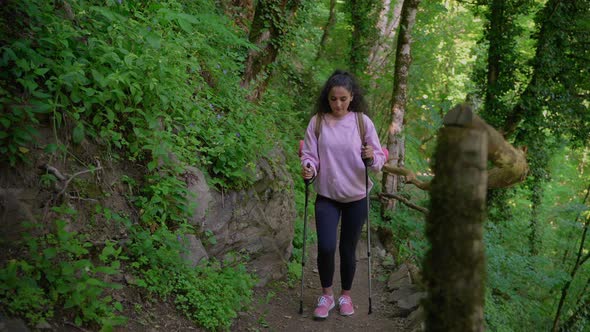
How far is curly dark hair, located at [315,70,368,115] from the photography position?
17.0 ft

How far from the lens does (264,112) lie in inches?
322

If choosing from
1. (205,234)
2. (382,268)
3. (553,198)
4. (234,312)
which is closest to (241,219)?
(205,234)

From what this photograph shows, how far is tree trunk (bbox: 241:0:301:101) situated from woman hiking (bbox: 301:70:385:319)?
3270mm

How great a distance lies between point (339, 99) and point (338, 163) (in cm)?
67

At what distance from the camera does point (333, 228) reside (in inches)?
200

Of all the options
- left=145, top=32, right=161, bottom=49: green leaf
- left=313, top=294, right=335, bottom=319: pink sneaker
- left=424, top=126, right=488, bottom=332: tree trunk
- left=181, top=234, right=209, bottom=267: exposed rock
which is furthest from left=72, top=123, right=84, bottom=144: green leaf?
left=313, top=294, right=335, bottom=319: pink sneaker

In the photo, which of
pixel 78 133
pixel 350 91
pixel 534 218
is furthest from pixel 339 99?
pixel 534 218

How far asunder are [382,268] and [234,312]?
4035 millimetres

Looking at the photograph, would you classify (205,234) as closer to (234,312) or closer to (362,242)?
(234,312)

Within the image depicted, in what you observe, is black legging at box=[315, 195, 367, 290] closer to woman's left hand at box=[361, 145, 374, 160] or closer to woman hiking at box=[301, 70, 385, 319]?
woman hiking at box=[301, 70, 385, 319]

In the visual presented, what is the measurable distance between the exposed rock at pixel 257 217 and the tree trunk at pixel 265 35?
217 cm

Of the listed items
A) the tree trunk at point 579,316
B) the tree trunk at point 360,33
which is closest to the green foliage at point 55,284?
the tree trunk at point 579,316

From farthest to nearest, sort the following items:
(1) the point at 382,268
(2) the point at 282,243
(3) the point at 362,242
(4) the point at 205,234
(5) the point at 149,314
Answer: (3) the point at 362,242
(1) the point at 382,268
(2) the point at 282,243
(4) the point at 205,234
(5) the point at 149,314

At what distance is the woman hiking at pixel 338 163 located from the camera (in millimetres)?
5055
